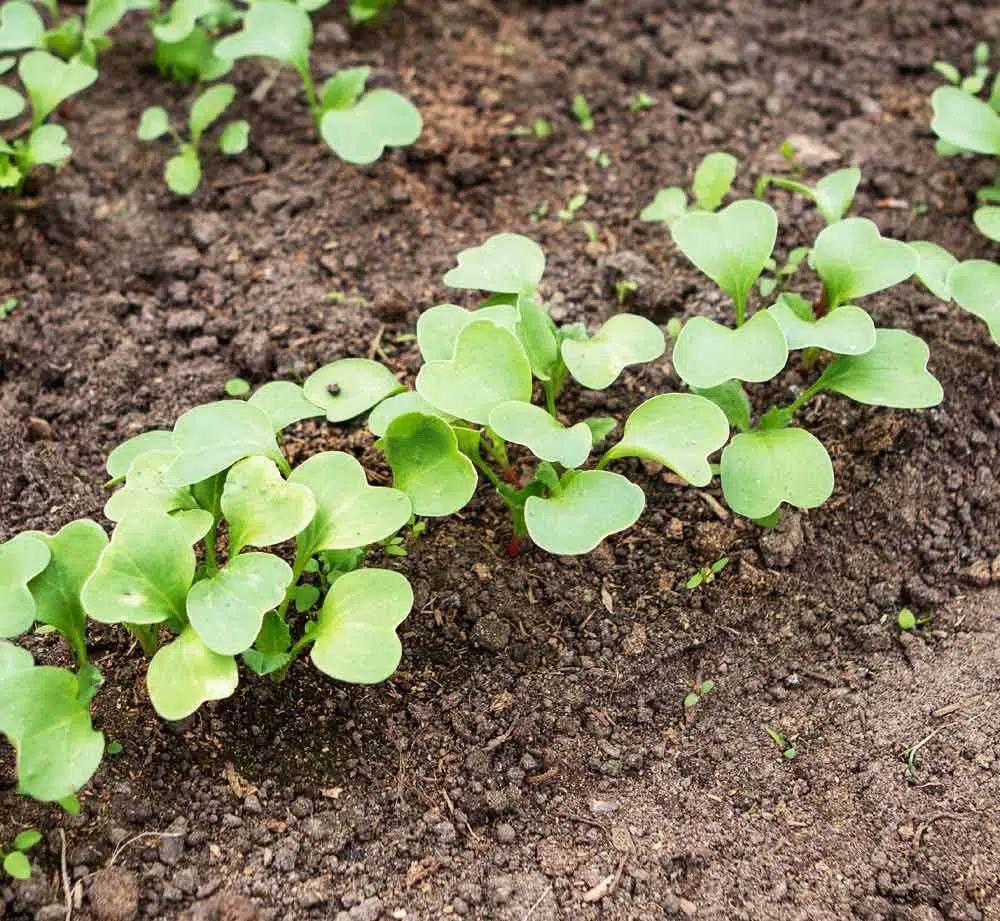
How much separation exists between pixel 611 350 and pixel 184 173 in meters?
1.26

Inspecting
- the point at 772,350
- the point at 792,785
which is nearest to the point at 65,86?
the point at 772,350

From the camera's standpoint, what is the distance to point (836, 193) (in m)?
2.36

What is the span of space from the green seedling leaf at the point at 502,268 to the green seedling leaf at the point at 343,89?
2.35 feet

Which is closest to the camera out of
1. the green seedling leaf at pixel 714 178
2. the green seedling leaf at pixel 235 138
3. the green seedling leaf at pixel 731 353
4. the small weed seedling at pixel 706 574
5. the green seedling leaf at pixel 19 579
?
the green seedling leaf at pixel 19 579

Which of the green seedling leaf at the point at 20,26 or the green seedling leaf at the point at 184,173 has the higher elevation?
the green seedling leaf at the point at 20,26

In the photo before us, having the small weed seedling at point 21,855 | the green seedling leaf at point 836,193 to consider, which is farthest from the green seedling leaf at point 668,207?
the small weed seedling at point 21,855

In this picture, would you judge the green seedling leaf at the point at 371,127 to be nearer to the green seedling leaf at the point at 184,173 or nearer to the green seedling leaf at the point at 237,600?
the green seedling leaf at the point at 184,173

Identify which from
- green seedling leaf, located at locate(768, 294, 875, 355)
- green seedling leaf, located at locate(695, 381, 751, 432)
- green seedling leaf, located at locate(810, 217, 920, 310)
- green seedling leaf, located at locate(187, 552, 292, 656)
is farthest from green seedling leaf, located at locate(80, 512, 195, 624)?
green seedling leaf, located at locate(810, 217, 920, 310)

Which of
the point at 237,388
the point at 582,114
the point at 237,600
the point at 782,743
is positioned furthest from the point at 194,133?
the point at 782,743

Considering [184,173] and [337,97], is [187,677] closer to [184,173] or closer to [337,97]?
[184,173]

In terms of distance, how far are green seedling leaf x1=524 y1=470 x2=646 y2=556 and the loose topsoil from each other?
29 cm

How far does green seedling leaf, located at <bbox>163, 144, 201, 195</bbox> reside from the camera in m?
2.67

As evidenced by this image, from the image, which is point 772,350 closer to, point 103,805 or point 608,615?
point 608,615

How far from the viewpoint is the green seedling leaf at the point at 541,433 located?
5.97 ft
